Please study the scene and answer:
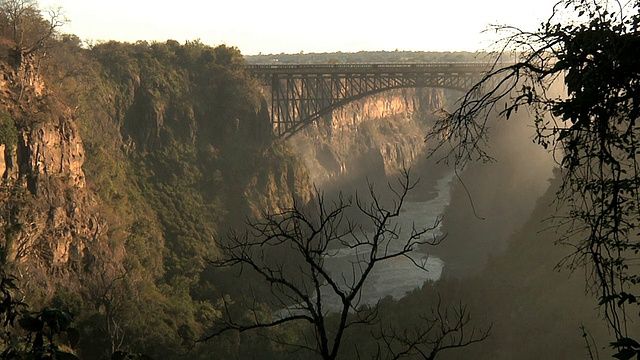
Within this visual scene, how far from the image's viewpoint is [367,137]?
93375 mm

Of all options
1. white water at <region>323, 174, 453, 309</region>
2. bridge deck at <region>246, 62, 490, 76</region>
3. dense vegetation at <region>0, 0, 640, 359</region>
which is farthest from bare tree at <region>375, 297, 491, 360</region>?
bridge deck at <region>246, 62, 490, 76</region>

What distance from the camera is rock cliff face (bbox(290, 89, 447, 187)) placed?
266 feet

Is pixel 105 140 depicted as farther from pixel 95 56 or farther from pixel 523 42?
A: pixel 523 42

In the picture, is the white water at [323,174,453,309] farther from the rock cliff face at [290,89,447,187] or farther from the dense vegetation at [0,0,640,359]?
the rock cliff face at [290,89,447,187]

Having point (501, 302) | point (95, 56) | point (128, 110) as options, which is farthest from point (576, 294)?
point (95, 56)

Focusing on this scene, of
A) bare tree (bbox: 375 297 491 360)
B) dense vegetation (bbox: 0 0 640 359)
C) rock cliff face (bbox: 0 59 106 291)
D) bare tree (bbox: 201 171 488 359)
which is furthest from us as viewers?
rock cliff face (bbox: 0 59 106 291)

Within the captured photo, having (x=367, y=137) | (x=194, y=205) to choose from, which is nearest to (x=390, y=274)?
(x=194, y=205)

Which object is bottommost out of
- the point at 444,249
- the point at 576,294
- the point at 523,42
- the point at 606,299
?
the point at 444,249

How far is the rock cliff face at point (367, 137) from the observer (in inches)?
3191

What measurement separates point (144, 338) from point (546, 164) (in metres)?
37.5

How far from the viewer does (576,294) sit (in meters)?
25.2

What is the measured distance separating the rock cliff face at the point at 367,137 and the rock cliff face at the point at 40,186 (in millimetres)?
39914

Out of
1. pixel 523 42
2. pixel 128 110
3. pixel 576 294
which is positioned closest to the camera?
pixel 523 42

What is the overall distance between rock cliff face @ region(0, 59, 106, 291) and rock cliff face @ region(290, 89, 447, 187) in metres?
39.9
